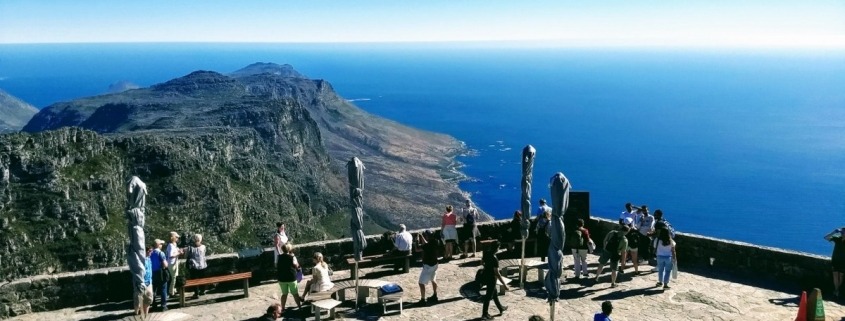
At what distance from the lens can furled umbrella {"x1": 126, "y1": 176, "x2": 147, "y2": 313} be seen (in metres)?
13.1

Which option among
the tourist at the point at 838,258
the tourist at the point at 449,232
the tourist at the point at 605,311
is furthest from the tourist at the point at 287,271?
the tourist at the point at 838,258

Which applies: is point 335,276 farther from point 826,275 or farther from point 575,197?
point 826,275

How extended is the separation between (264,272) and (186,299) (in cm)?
217

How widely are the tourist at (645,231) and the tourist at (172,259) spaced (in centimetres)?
1190

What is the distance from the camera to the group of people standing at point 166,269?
1401cm

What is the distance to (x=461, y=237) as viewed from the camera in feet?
64.2

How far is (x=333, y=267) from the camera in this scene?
60.5ft

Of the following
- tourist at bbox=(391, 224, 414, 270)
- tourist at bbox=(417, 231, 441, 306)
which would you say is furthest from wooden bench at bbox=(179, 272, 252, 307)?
tourist at bbox=(417, 231, 441, 306)

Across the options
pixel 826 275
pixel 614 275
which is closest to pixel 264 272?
pixel 614 275

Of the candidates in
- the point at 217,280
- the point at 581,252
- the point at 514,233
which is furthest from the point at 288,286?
the point at 514,233

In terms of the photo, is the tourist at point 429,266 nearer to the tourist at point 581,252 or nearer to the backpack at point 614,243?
the tourist at point 581,252

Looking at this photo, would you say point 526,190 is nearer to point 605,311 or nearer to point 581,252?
point 581,252

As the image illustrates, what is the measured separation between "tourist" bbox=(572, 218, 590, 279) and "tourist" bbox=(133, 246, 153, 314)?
9.97 meters

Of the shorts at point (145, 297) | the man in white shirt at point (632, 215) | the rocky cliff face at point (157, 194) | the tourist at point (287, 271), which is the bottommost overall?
the rocky cliff face at point (157, 194)
